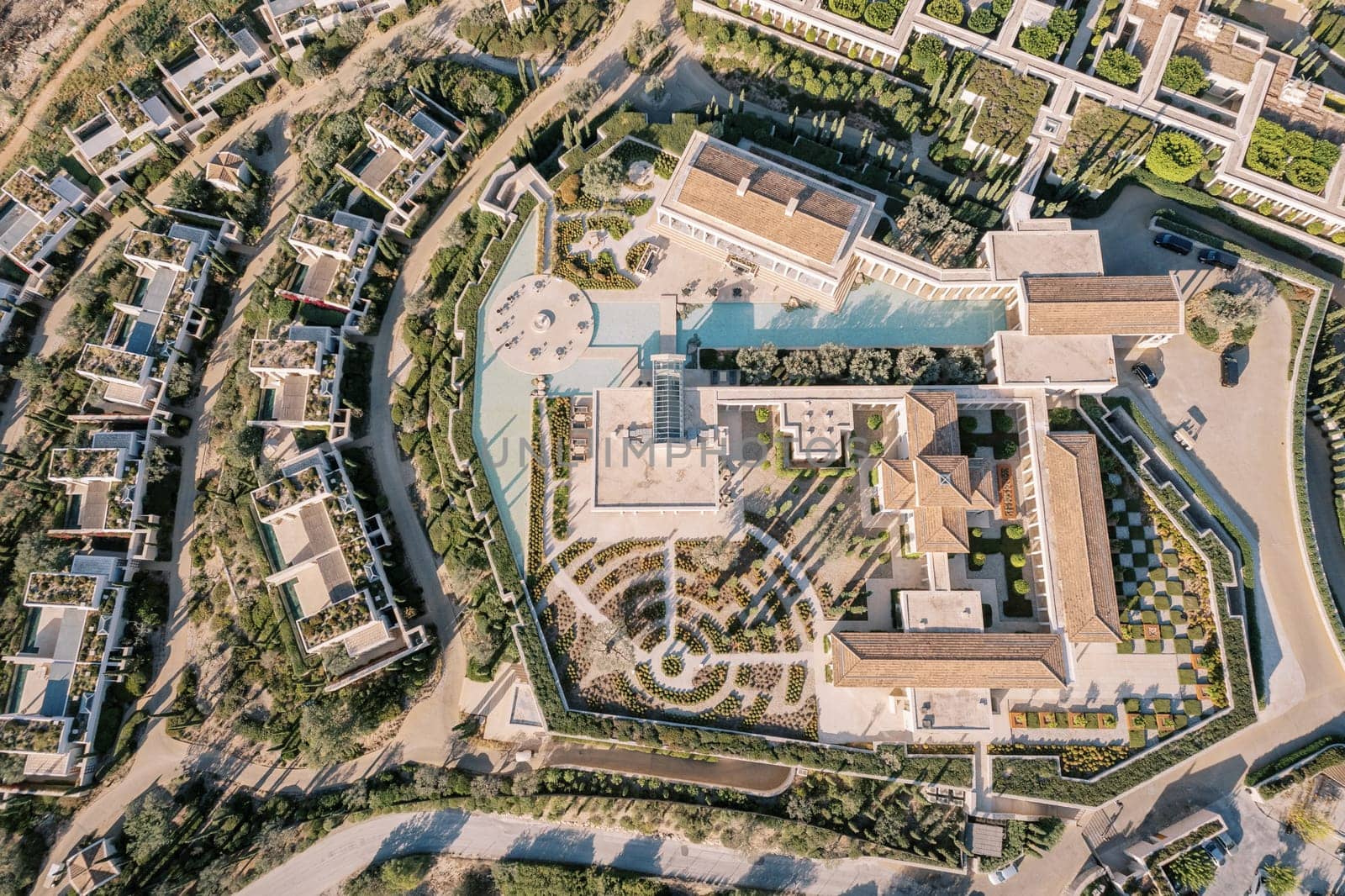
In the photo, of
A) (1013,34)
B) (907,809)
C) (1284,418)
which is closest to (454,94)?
(1013,34)

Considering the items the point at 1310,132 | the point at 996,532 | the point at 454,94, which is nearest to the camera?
the point at 996,532

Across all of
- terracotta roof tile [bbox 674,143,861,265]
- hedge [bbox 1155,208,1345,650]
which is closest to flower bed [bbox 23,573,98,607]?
terracotta roof tile [bbox 674,143,861,265]

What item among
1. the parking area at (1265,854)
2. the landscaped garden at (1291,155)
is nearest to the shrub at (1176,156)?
the landscaped garden at (1291,155)

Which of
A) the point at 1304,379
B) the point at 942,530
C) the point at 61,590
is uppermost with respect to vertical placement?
the point at 1304,379

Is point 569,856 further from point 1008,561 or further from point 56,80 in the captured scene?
point 56,80

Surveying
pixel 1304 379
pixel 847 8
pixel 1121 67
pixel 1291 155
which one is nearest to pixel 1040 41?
pixel 1121 67

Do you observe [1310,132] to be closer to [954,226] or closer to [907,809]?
[954,226]

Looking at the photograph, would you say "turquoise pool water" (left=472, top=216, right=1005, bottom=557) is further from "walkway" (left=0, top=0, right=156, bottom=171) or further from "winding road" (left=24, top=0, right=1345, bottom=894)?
"walkway" (left=0, top=0, right=156, bottom=171)
